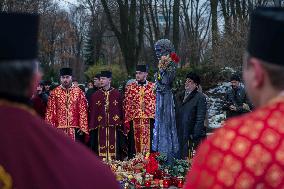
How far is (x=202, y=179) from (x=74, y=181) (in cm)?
55

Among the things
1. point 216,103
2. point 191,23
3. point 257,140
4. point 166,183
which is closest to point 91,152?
point 257,140

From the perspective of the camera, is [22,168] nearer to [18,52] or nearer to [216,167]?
[18,52]

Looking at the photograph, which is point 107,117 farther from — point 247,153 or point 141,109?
point 247,153

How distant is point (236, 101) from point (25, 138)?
37.2ft

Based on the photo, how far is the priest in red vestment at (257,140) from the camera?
2.67m

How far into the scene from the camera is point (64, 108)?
13.5m

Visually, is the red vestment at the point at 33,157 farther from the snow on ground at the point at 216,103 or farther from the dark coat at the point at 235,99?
the snow on ground at the point at 216,103

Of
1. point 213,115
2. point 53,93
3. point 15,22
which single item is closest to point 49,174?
point 15,22

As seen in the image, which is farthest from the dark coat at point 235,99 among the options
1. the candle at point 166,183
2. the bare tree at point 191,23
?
the bare tree at point 191,23

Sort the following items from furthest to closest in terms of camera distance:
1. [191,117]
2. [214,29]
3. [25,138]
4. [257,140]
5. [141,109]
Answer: [214,29], [141,109], [191,117], [257,140], [25,138]

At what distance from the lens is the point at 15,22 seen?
8.63ft

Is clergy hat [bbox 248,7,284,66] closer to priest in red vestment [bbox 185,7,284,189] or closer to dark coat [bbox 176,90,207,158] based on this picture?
priest in red vestment [bbox 185,7,284,189]

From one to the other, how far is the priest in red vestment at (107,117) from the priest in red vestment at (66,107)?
0.37 metres

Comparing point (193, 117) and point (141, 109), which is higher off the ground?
point (193, 117)
